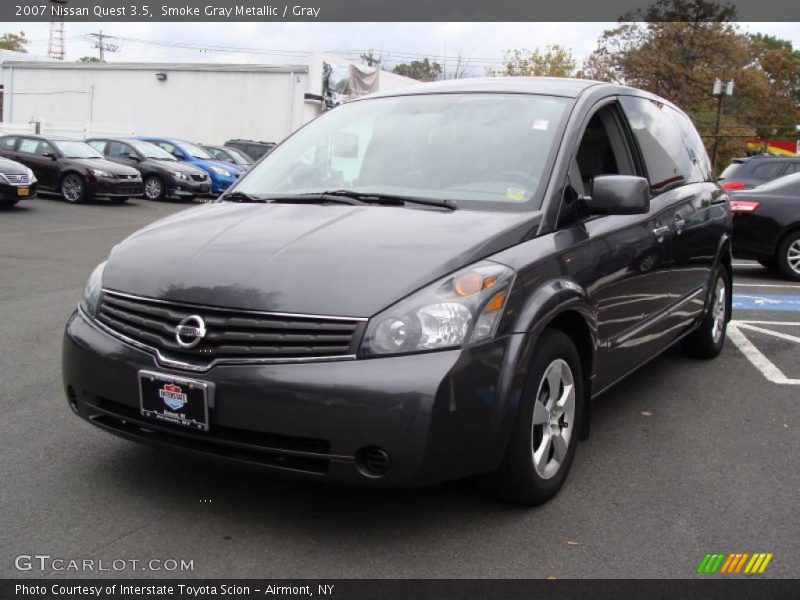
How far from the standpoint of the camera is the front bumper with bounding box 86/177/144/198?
18.2 meters

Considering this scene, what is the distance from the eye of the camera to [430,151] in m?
4.12

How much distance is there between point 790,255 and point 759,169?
4.84 m

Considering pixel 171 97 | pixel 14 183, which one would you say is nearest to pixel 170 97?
pixel 171 97

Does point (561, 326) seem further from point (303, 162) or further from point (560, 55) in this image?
point (560, 55)

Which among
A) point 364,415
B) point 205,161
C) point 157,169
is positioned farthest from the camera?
point 205,161

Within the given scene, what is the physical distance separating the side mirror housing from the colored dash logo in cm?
153

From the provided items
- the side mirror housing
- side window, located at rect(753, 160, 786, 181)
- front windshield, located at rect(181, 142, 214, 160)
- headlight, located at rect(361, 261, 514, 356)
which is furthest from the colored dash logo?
front windshield, located at rect(181, 142, 214, 160)

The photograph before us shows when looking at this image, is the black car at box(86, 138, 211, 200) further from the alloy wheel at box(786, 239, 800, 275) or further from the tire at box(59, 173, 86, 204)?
the alloy wheel at box(786, 239, 800, 275)

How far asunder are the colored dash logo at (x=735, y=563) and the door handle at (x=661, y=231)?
198 cm

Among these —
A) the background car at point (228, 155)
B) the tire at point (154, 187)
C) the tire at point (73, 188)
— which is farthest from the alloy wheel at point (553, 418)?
the background car at point (228, 155)

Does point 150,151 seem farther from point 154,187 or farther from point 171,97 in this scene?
point 171,97

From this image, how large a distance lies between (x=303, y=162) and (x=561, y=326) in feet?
5.59

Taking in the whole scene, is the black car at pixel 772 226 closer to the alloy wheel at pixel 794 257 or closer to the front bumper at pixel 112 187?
the alloy wheel at pixel 794 257

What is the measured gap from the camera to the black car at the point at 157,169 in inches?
813
